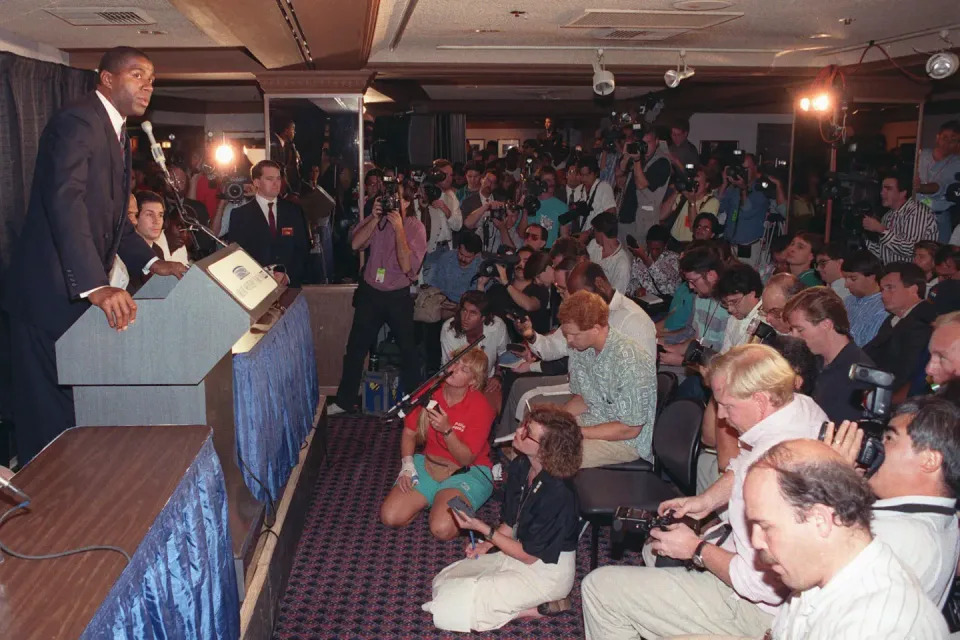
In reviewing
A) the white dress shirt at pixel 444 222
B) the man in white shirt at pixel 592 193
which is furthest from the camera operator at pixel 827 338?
the man in white shirt at pixel 592 193

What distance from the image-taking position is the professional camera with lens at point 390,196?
5840mm

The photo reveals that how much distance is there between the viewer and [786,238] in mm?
6727

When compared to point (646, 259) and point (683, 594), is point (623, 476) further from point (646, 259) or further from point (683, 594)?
point (646, 259)

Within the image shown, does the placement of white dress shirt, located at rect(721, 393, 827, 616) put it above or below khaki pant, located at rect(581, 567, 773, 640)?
above

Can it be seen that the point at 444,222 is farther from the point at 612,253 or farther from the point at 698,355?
the point at 698,355

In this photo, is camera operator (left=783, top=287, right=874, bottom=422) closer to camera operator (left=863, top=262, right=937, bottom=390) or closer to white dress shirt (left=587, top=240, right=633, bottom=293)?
camera operator (left=863, top=262, right=937, bottom=390)

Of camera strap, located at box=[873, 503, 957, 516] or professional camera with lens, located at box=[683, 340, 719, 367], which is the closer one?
camera strap, located at box=[873, 503, 957, 516]

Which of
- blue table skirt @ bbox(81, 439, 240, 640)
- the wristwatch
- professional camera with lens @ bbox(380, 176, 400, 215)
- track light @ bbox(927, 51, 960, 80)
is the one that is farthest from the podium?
track light @ bbox(927, 51, 960, 80)

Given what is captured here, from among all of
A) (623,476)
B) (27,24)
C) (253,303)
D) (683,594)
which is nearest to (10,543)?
(253,303)

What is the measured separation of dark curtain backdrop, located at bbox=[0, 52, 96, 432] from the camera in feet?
16.2

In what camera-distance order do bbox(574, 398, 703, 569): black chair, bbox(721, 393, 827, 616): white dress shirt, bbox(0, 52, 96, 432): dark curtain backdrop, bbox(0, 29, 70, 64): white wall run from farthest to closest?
bbox(0, 29, 70, 64): white wall
bbox(0, 52, 96, 432): dark curtain backdrop
bbox(574, 398, 703, 569): black chair
bbox(721, 393, 827, 616): white dress shirt

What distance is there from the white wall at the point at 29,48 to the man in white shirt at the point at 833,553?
5.46 meters

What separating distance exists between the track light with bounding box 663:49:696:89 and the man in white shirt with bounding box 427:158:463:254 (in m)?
2.03

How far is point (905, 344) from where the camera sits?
13.1ft
